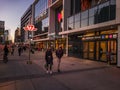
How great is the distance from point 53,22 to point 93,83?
44423 mm

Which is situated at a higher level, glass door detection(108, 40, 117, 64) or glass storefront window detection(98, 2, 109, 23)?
glass storefront window detection(98, 2, 109, 23)

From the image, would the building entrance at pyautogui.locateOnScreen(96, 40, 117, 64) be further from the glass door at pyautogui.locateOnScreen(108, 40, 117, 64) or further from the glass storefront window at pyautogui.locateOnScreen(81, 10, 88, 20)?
the glass storefront window at pyautogui.locateOnScreen(81, 10, 88, 20)

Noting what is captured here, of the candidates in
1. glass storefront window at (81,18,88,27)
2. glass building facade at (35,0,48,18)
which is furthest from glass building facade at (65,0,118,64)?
glass building facade at (35,0,48,18)

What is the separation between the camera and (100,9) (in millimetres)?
22875

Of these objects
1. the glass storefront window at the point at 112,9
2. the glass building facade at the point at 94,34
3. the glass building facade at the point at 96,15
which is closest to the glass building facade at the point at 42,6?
the glass building facade at the point at 94,34

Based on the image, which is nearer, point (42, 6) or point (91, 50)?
point (91, 50)

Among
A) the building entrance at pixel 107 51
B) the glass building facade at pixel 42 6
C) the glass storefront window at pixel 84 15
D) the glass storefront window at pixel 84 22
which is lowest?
the building entrance at pixel 107 51

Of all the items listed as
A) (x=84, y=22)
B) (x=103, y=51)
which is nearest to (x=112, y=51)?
(x=103, y=51)

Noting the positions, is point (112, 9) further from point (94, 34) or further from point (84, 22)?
point (84, 22)

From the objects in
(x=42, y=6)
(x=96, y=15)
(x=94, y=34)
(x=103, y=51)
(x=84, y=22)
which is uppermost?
(x=42, y=6)

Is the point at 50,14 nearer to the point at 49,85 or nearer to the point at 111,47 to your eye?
the point at 111,47

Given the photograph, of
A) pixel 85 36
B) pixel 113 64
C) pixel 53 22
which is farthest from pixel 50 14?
pixel 113 64

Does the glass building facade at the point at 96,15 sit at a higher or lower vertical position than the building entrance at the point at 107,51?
higher

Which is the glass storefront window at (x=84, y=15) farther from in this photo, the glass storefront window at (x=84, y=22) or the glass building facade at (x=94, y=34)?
the glass storefront window at (x=84, y=22)
